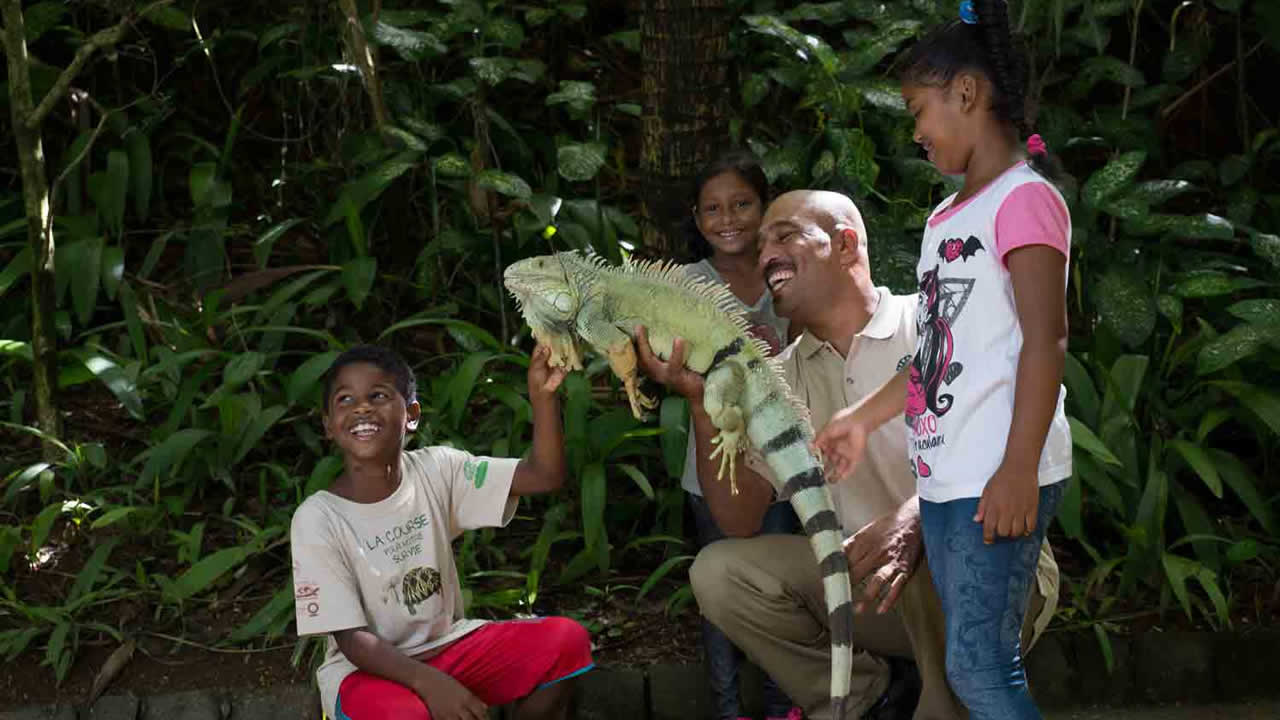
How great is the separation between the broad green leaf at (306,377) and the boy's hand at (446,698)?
1.82 meters

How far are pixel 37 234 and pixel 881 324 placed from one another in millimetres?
3169

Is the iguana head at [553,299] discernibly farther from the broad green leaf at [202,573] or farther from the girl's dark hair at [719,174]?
the broad green leaf at [202,573]

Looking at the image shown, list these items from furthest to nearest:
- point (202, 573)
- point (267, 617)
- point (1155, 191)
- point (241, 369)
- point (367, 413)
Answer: point (1155, 191), point (241, 369), point (202, 573), point (267, 617), point (367, 413)

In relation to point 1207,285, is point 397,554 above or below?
below

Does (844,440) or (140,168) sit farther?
(140,168)

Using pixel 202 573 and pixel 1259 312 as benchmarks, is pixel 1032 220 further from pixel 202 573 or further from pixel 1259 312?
pixel 202 573

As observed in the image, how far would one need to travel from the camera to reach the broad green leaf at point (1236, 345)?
451 centimetres

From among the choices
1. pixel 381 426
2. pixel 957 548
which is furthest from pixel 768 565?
pixel 381 426

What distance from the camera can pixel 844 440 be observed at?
321 cm

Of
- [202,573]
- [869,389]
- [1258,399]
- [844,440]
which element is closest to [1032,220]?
[844,440]

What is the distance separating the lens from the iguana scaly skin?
124 inches

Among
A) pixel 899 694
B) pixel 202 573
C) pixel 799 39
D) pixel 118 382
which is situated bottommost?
pixel 899 694

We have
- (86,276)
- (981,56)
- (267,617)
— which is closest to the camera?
(981,56)

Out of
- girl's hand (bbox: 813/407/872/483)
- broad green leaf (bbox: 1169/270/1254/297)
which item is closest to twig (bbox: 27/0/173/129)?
girl's hand (bbox: 813/407/872/483)
